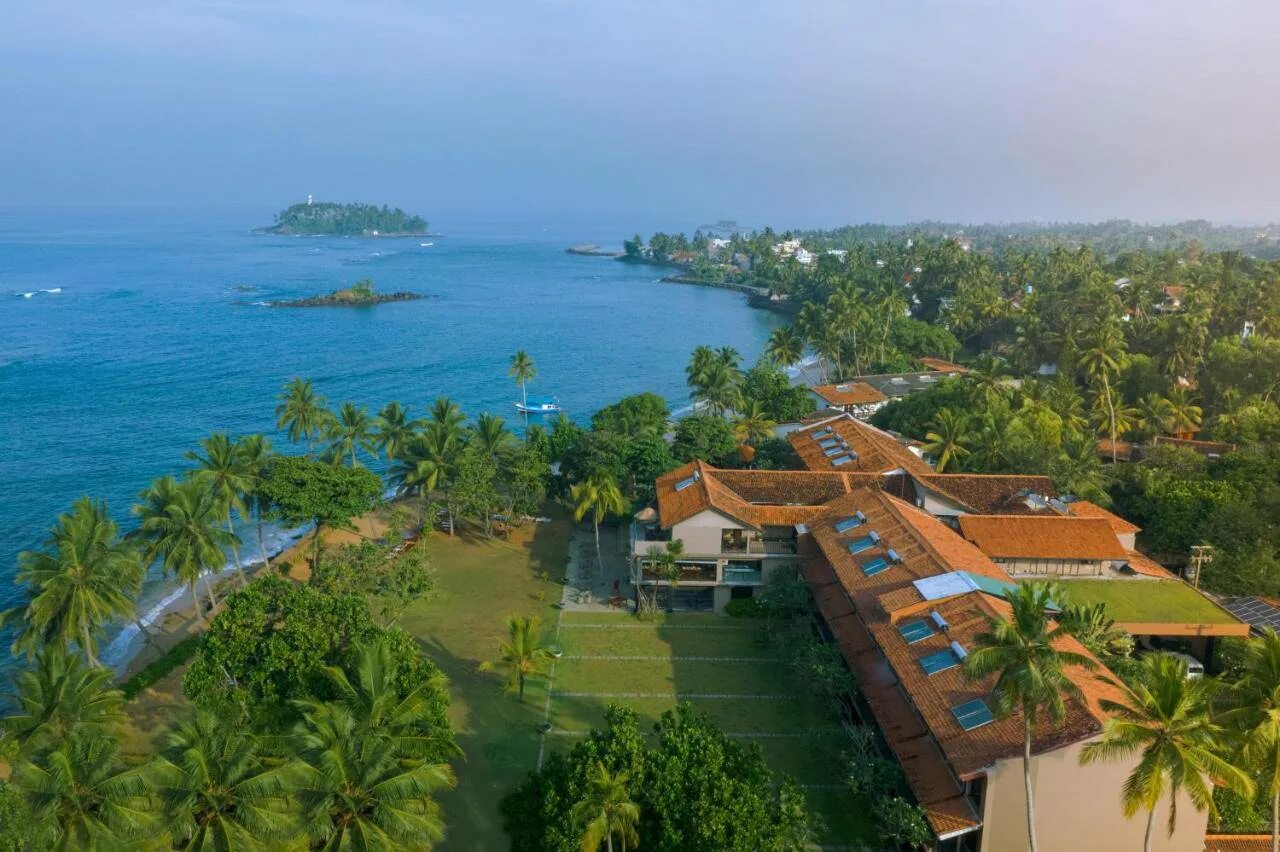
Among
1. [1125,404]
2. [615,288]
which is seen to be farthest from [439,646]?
[615,288]

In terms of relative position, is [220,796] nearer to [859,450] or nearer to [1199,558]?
[859,450]

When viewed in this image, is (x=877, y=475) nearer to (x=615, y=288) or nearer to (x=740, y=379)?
(x=740, y=379)

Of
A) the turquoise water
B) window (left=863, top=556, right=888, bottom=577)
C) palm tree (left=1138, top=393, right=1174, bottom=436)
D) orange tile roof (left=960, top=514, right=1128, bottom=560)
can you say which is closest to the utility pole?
orange tile roof (left=960, top=514, right=1128, bottom=560)

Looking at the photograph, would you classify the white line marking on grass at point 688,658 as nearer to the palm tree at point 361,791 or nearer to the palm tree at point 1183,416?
the palm tree at point 361,791

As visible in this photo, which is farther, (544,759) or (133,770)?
(544,759)

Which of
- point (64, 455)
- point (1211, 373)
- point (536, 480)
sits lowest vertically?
point (64, 455)

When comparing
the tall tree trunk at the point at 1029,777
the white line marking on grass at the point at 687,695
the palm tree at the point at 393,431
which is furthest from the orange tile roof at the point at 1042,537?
the palm tree at the point at 393,431

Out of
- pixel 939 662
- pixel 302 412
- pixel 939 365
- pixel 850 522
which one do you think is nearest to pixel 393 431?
pixel 302 412
